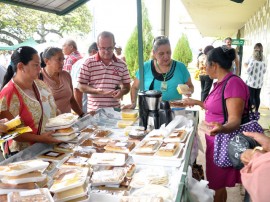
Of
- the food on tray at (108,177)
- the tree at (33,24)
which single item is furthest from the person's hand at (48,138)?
the tree at (33,24)

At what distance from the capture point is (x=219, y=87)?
246 centimetres

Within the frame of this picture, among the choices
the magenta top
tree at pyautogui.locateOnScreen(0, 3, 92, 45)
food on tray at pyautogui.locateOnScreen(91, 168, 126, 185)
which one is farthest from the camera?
tree at pyautogui.locateOnScreen(0, 3, 92, 45)

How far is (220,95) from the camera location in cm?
241

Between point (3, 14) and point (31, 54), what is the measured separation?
15508 millimetres

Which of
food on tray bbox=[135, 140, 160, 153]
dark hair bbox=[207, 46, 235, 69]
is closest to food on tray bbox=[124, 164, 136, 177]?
food on tray bbox=[135, 140, 160, 153]

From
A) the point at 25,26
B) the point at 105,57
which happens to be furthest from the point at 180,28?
the point at 105,57

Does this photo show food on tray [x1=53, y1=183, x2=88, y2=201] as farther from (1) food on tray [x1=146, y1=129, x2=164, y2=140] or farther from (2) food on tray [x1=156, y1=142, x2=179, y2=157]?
(1) food on tray [x1=146, y1=129, x2=164, y2=140]

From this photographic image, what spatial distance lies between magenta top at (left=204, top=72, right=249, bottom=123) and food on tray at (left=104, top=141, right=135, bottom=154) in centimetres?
84

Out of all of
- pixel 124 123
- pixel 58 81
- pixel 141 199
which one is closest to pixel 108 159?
pixel 141 199

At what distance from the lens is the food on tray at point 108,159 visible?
1.74 metres

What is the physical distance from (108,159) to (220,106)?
1144mm

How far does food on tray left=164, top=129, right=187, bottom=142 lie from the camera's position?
2.13m

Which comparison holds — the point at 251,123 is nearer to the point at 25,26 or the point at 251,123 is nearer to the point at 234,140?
the point at 234,140

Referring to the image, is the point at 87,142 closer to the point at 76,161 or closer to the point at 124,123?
the point at 76,161
